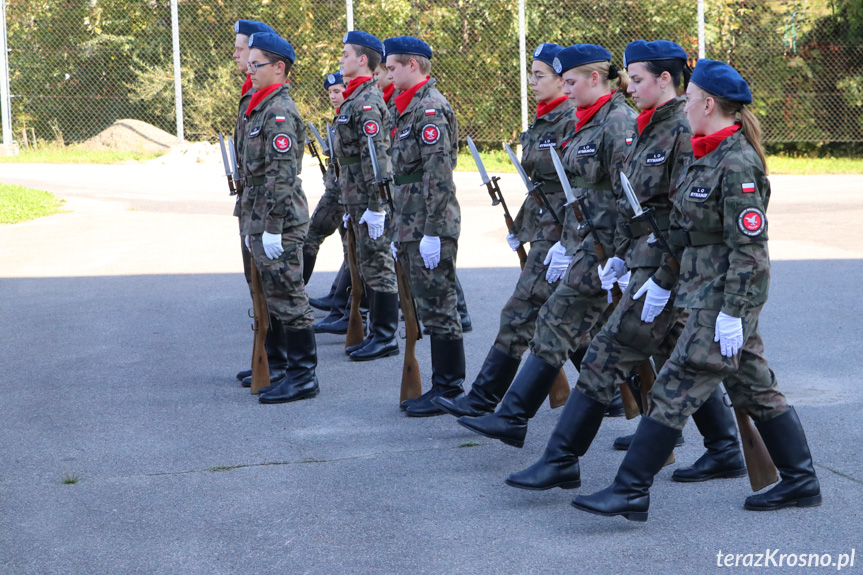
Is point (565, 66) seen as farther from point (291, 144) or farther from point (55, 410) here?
point (55, 410)

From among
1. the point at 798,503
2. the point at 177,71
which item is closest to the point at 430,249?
the point at 798,503

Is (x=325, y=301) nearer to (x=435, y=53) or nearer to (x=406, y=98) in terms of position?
(x=406, y=98)

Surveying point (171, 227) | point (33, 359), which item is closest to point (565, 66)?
point (33, 359)

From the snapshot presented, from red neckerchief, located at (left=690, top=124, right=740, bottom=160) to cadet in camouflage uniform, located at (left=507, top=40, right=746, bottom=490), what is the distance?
0.75 ft

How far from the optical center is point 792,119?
21047mm

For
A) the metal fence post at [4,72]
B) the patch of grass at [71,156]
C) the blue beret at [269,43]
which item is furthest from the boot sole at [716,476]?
the metal fence post at [4,72]

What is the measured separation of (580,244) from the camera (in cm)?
491

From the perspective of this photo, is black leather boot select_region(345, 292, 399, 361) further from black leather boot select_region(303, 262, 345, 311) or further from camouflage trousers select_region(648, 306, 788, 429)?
camouflage trousers select_region(648, 306, 788, 429)

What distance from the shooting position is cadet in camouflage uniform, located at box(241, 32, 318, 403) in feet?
20.0

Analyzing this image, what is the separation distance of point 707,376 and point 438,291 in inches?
84.9

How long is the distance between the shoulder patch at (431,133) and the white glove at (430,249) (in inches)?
20.8

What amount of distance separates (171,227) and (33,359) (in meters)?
7.14

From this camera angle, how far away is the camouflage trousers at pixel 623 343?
14.1ft

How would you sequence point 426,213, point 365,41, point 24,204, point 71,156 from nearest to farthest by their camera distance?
point 426,213, point 365,41, point 24,204, point 71,156
